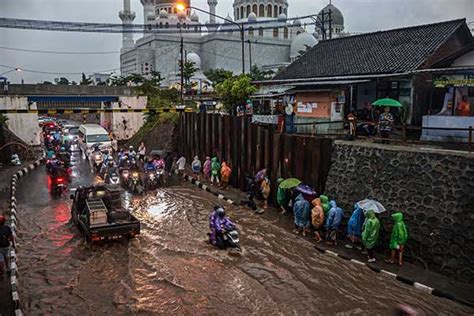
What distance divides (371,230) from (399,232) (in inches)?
28.9

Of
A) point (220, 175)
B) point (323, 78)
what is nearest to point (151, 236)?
point (220, 175)

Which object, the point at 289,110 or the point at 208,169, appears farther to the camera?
the point at 208,169

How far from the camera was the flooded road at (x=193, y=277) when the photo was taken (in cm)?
911

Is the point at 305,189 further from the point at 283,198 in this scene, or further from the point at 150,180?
the point at 150,180

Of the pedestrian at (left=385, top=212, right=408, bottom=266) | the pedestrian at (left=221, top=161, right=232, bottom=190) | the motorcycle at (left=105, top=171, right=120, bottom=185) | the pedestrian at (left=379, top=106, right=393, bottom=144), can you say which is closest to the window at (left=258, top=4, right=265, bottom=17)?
the pedestrian at (left=221, top=161, right=232, bottom=190)

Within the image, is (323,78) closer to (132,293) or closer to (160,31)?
(132,293)

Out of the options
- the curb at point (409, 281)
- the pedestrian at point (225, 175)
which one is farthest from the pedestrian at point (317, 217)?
the pedestrian at point (225, 175)

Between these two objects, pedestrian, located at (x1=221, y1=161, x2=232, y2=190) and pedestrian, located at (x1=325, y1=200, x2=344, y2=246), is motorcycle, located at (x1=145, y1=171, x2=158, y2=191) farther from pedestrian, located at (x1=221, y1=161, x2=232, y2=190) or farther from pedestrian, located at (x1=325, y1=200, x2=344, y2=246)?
pedestrian, located at (x1=325, y1=200, x2=344, y2=246)

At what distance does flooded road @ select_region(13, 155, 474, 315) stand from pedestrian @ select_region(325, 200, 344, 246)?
0.79 m

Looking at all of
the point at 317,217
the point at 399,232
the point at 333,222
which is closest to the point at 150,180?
the point at 317,217

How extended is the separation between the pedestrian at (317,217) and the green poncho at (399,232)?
96.3 inches

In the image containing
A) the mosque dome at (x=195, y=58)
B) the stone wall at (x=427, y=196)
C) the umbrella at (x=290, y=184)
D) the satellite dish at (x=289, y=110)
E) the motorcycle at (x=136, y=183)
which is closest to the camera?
the stone wall at (x=427, y=196)

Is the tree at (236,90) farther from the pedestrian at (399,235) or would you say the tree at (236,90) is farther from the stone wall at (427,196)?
the pedestrian at (399,235)

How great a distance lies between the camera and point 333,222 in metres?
12.5
